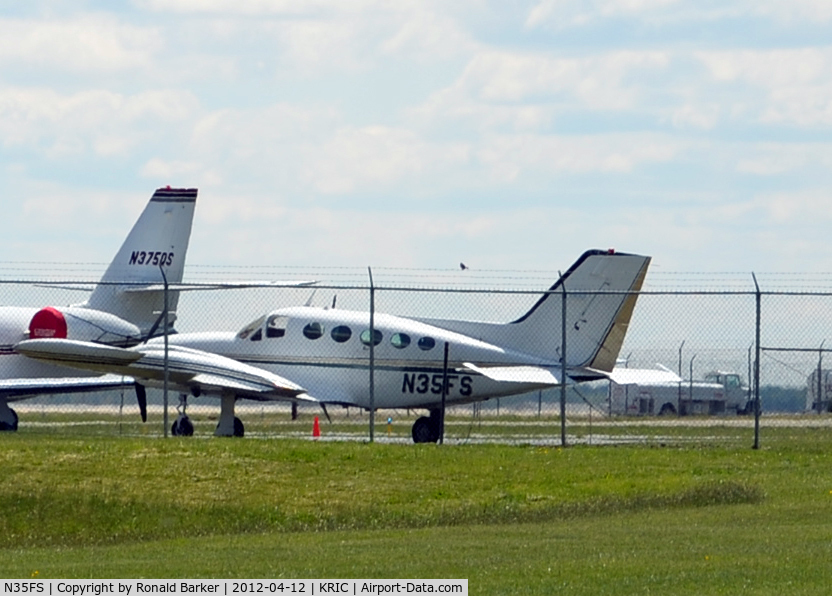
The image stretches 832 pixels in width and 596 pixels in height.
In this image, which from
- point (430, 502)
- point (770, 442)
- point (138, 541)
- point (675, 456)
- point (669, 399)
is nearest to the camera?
point (138, 541)

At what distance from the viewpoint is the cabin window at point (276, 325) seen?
94.1 ft

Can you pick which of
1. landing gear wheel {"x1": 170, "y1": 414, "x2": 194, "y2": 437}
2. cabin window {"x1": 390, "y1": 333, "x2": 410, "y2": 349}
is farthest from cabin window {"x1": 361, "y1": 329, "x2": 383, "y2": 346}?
landing gear wheel {"x1": 170, "y1": 414, "x2": 194, "y2": 437}

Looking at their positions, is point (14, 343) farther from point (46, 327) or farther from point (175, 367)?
point (175, 367)

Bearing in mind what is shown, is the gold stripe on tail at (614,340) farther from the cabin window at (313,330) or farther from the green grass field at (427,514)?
the green grass field at (427,514)

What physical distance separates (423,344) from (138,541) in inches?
496

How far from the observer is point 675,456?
2127cm

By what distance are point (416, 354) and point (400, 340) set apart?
0.38m

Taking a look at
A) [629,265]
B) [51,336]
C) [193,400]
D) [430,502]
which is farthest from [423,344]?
[430,502]

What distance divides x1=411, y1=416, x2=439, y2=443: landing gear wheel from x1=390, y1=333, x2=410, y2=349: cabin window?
156 cm

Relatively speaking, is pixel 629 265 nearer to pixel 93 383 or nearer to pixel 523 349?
pixel 523 349

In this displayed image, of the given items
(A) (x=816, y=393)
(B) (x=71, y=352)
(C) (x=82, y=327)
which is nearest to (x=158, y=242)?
(C) (x=82, y=327)

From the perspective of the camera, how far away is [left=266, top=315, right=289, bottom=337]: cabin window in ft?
94.1

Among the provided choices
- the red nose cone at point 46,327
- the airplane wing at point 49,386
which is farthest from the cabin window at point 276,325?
the red nose cone at point 46,327
